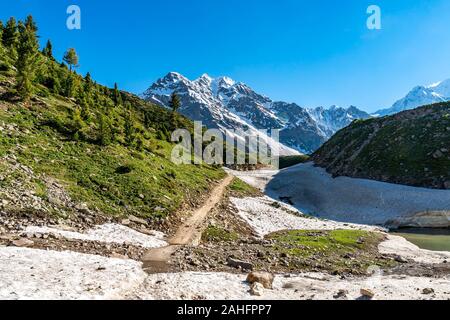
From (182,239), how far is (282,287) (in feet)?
45.9

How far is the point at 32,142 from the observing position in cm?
3491

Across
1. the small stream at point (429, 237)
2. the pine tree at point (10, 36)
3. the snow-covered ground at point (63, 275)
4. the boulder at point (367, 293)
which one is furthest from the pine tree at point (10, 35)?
the small stream at point (429, 237)

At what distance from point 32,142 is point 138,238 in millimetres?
17024

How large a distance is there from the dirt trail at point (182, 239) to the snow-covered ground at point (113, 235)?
1312 millimetres

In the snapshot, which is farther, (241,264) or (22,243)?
(241,264)

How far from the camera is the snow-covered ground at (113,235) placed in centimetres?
2339

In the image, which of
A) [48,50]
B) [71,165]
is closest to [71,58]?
[48,50]

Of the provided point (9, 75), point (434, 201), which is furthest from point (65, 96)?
point (434, 201)

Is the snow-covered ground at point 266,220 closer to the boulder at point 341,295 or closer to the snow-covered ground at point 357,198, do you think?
the snow-covered ground at point 357,198

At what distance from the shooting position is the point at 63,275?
1625 centimetres

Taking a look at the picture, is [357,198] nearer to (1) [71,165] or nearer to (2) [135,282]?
(1) [71,165]

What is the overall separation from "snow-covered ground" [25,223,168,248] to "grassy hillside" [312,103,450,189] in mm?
63775

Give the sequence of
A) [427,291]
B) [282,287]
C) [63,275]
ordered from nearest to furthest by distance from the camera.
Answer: [63,275], [427,291], [282,287]

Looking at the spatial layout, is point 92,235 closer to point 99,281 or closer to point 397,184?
point 99,281
